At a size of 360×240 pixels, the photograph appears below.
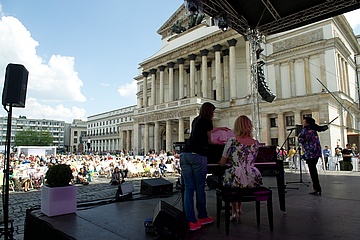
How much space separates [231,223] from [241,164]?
3.23ft

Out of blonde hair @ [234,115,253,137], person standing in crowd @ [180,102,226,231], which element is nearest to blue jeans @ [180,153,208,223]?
person standing in crowd @ [180,102,226,231]

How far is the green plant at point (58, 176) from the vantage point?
179 inches

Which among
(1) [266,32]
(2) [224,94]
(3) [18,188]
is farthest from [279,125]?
(3) [18,188]

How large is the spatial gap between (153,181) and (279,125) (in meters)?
22.4

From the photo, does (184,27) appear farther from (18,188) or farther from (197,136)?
(197,136)

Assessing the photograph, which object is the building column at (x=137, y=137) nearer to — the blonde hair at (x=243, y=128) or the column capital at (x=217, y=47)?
the column capital at (x=217, y=47)

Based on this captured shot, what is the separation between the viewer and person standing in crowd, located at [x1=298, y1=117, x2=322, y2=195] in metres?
6.00

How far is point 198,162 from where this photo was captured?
3.57 metres

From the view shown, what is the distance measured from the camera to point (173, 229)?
118 inches

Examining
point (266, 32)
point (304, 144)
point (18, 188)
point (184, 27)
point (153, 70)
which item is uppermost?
point (184, 27)

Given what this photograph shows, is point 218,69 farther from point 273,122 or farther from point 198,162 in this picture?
point 198,162

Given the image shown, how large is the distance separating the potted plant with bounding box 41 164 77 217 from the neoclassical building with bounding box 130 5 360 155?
1667cm

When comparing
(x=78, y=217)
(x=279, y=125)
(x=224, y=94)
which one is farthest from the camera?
(x=224, y=94)

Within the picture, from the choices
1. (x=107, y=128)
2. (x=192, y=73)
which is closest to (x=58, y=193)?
(x=192, y=73)
